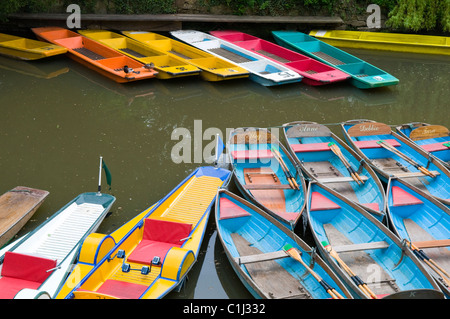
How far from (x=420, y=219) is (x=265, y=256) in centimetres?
259

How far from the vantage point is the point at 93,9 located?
1543 cm

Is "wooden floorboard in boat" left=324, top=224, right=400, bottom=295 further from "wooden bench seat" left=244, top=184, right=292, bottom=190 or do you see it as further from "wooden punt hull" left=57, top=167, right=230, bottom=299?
"wooden punt hull" left=57, top=167, right=230, bottom=299

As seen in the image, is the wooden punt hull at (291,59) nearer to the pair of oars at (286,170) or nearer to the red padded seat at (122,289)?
the pair of oars at (286,170)

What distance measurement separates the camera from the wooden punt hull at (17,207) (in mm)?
6738

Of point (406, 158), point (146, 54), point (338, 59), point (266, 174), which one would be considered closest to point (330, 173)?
point (266, 174)

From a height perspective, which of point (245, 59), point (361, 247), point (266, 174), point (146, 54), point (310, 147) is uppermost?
point (146, 54)

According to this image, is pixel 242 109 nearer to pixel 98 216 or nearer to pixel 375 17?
pixel 98 216

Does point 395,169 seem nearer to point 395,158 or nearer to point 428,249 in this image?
point 395,158

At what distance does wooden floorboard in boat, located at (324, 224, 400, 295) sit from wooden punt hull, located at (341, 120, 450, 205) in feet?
5.57

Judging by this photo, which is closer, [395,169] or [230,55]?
[395,169]

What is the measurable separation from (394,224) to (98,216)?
13.8 ft

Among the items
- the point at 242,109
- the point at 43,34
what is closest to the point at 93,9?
the point at 43,34

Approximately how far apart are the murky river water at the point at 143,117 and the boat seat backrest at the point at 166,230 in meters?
0.43

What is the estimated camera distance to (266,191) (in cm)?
779
